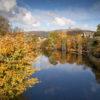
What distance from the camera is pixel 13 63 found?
26641 millimetres

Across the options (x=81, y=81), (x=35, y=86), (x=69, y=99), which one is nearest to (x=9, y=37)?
(x=69, y=99)

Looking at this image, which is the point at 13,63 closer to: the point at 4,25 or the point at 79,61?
the point at 4,25

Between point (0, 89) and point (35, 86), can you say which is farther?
point (35, 86)

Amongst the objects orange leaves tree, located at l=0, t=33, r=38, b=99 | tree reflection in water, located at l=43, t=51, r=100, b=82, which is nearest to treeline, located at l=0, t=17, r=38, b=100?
orange leaves tree, located at l=0, t=33, r=38, b=99

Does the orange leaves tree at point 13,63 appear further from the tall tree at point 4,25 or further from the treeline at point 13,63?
the tall tree at point 4,25

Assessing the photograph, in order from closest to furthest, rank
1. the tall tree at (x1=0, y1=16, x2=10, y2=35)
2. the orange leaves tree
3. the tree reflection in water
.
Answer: the orange leaves tree, the tall tree at (x1=0, y1=16, x2=10, y2=35), the tree reflection in water

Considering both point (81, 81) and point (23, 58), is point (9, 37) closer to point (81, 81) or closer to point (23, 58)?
point (23, 58)

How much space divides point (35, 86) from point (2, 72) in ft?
51.9

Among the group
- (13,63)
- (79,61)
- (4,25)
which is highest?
(4,25)

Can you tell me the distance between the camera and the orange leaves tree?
25850 mm

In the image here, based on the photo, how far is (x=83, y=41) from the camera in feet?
444

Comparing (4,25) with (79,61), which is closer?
(4,25)

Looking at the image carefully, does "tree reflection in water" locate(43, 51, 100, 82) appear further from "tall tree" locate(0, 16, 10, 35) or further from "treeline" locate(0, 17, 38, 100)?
"treeline" locate(0, 17, 38, 100)

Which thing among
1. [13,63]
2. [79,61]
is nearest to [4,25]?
[13,63]
